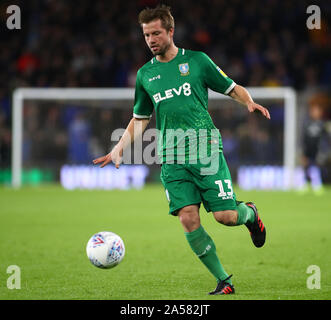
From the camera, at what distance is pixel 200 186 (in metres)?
5.34

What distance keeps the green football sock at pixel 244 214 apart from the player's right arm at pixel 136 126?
3.34 feet

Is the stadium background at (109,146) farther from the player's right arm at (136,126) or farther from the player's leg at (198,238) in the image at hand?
the player's right arm at (136,126)

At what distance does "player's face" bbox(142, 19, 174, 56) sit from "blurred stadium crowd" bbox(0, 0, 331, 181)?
45.3ft

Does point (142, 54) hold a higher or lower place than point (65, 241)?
higher

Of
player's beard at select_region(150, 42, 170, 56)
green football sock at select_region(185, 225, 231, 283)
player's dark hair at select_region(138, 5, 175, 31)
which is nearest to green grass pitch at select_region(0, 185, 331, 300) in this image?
green football sock at select_region(185, 225, 231, 283)

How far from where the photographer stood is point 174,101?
5.40m

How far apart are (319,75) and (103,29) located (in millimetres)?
7044

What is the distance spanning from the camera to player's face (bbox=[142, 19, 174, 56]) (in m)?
5.30

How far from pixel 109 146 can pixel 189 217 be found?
13250 mm

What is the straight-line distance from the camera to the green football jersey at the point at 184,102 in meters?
5.39

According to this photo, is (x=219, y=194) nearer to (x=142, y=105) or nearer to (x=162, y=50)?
(x=142, y=105)

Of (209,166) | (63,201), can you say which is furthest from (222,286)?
(63,201)
